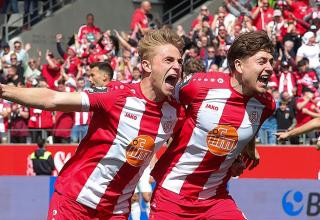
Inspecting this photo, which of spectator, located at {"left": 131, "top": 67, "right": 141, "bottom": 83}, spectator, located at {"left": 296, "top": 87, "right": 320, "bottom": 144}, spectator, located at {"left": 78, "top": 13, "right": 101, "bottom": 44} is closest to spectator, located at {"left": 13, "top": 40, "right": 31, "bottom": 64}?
spectator, located at {"left": 78, "top": 13, "right": 101, "bottom": 44}

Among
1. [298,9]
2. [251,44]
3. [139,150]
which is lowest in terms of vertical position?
[139,150]

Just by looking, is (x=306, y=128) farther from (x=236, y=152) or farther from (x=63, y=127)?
(x=63, y=127)

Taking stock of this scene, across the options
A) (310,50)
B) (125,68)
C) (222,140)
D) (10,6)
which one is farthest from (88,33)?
(222,140)

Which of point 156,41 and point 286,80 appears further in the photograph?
point 286,80

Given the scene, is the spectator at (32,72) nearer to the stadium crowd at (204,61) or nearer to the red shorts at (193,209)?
the stadium crowd at (204,61)

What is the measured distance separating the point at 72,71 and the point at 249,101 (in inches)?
606

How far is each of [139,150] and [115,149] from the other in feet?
0.58

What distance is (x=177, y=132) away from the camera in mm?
7852

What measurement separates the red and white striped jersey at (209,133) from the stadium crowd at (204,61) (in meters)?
9.78

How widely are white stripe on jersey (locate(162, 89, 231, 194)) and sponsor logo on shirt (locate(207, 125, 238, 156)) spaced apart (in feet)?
0.13

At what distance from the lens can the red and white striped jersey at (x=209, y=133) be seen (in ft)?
25.5

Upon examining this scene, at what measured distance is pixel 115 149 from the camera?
7.38m

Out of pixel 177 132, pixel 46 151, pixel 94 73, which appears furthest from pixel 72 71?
pixel 177 132

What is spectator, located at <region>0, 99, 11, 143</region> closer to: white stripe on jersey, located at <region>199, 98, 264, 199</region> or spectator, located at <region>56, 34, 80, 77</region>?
spectator, located at <region>56, 34, 80, 77</region>
